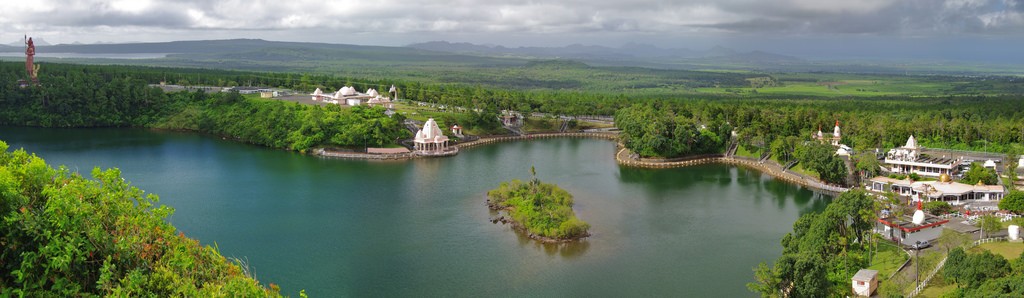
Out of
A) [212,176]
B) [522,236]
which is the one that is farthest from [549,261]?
[212,176]

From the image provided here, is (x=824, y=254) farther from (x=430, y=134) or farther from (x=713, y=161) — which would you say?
(x=430, y=134)

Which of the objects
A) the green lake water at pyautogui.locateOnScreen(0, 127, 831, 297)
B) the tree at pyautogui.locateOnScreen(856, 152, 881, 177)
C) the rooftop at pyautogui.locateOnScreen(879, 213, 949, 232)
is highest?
the tree at pyautogui.locateOnScreen(856, 152, 881, 177)

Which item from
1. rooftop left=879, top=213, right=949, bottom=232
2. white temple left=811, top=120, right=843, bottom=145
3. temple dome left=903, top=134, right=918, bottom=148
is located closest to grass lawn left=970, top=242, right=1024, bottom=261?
rooftop left=879, top=213, right=949, bottom=232

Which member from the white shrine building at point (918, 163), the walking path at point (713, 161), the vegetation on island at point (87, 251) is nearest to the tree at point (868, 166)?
the white shrine building at point (918, 163)

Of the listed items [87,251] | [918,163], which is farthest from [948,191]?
[87,251]

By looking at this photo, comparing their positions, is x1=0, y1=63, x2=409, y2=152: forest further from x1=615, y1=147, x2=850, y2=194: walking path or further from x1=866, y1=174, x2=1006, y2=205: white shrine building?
x1=866, y1=174, x2=1006, y2=205: white shrine building

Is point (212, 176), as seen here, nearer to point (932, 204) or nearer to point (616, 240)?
point (616, 240)

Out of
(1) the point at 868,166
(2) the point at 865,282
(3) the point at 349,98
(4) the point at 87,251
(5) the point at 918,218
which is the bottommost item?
(2) the point at 865,282
